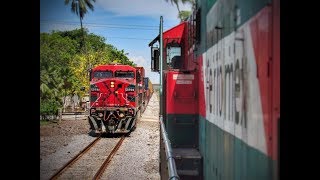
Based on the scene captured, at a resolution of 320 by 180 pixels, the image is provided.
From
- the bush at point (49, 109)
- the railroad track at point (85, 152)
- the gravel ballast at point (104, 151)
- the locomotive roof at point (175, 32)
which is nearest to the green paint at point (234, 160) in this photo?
the locomotive roof at point (175, 32)

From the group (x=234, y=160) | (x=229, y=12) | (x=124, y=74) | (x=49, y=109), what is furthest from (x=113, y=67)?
(x=234, y=160)

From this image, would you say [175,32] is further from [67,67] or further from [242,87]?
[67,67]

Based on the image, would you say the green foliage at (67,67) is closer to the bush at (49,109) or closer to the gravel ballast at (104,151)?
the bush at (49,109)

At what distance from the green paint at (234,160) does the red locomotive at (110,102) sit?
1485 centimetres

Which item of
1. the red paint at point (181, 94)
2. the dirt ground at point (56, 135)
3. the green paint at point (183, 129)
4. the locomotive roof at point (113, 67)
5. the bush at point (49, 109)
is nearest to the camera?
the red paint at point (181, 94)

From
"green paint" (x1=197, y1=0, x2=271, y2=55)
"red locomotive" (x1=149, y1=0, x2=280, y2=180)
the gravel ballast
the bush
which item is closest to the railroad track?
the gravel ballast

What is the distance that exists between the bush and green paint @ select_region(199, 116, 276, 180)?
78.5 feet

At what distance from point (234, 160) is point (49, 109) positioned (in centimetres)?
2618

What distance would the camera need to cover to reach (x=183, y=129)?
8.16 metres

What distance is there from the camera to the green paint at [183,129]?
8.09 metres
